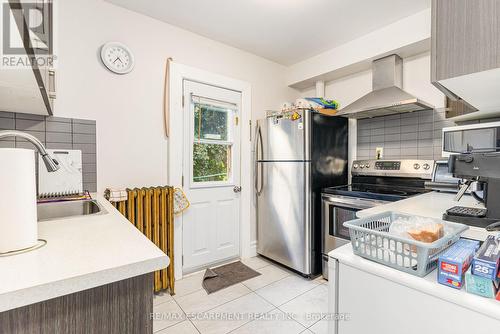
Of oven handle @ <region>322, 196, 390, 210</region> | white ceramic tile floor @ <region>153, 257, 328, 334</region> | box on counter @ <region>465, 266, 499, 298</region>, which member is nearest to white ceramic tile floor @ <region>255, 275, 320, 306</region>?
white ceramic tile floor @ <region>153, 257, 328, 334</region>

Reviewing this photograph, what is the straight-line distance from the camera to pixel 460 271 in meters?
0.71

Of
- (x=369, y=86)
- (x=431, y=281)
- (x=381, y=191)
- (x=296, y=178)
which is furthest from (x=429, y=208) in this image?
(x=369, y=86)

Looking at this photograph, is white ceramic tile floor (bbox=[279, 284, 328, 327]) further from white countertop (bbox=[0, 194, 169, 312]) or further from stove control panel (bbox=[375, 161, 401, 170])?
white countertop (bbox=[0, 194, 169, 312])

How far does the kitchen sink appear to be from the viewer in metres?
1.44

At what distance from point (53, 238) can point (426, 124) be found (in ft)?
9.58

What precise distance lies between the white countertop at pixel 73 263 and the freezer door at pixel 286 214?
5.92ft

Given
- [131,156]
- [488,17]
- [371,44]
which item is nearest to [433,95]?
[371,44]

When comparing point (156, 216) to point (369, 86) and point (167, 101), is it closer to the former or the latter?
point (167, 101)

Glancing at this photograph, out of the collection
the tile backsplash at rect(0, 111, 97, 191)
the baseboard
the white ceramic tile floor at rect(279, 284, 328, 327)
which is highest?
the tile backsplash at rect(0, 111, 97, 191)

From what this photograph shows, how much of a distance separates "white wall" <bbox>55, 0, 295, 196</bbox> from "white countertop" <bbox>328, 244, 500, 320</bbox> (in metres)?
1.87

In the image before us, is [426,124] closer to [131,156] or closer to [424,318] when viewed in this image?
[424,318]

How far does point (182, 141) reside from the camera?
243cm

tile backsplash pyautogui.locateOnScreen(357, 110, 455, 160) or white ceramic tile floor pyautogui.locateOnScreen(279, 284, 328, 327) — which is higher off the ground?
tile backsplash pyautogui.locateOnScreen(357, 110, 455, 160)

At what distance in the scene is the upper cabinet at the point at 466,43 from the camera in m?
0.86
